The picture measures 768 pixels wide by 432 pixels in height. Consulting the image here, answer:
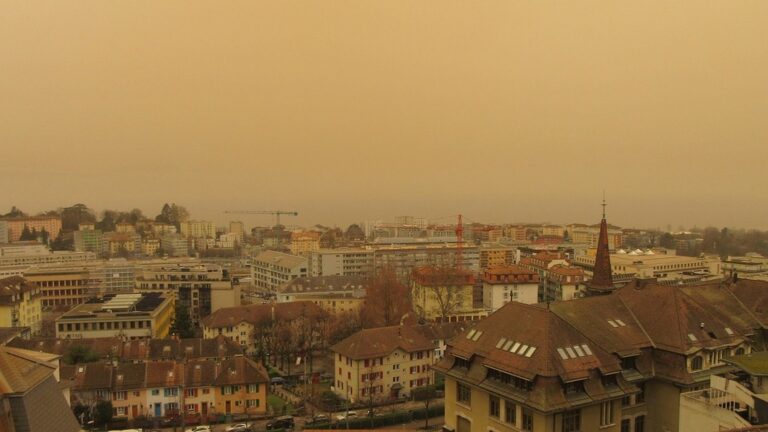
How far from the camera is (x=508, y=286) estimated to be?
4712cm

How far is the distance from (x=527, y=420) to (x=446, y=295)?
3001cm

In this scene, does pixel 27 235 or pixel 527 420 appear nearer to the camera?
pixel 527 420

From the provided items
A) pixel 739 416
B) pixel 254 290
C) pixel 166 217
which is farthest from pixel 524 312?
pixel 166 217

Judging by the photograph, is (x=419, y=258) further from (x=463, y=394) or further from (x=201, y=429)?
(x=463, y=394)

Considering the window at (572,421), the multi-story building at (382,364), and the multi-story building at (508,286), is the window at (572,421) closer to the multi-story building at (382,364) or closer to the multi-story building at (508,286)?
the multi-story building at (382,364)

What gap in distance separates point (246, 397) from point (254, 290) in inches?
1332

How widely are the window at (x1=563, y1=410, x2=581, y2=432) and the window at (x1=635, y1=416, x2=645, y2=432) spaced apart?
3.39 meters

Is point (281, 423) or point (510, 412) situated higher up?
point (510, 412)

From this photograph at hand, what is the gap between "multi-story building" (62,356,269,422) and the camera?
25.0 meters

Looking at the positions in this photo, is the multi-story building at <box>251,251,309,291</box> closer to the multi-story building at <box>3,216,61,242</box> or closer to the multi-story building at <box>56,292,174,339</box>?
the multi-story building at <box>56,292,174,339</box>

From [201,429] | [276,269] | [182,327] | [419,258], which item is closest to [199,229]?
[276,269]

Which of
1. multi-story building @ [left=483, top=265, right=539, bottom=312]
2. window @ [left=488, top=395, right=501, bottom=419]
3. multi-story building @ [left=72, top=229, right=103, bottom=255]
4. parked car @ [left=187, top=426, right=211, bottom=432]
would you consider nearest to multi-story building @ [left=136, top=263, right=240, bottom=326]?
multi-story building @ [left=483, top=265, right=539, bottom=312]

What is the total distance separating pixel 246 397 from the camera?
26.0 m

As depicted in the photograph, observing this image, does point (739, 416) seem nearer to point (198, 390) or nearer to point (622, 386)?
point (622, 386)
